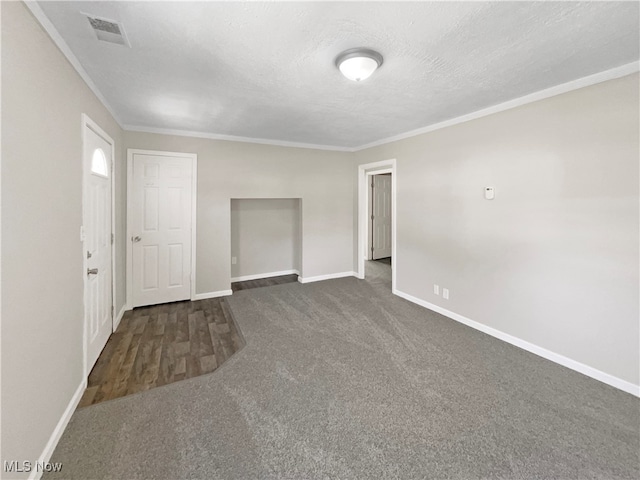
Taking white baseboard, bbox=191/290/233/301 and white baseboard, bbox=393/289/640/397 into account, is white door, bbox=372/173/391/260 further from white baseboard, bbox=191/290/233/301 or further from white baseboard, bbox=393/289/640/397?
white baseboard, bbox=191/290/233/301

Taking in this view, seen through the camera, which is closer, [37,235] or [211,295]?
[37,235]

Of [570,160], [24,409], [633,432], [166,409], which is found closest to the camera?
[24,409]

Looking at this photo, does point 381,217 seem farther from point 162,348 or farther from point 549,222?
point 162,348

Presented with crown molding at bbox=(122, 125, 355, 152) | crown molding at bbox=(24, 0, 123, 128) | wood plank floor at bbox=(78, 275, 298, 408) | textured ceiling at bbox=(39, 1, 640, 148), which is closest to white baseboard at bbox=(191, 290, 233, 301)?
wood plank floor at bbox=(78, 275, 298, 408)

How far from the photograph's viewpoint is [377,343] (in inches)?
117

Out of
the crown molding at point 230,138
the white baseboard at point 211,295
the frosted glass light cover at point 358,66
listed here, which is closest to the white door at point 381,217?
the crown molding at point 230,138

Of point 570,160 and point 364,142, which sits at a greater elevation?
point 364,142

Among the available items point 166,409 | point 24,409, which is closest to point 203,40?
point 24,409

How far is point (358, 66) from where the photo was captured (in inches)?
78.7

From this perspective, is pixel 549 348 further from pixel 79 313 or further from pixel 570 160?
pixel 79 313

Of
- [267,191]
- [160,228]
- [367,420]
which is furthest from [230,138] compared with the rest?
[367,420]

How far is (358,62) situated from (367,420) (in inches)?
94.7

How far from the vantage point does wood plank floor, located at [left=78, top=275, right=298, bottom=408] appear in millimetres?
2322

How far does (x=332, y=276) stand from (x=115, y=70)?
4.17m
